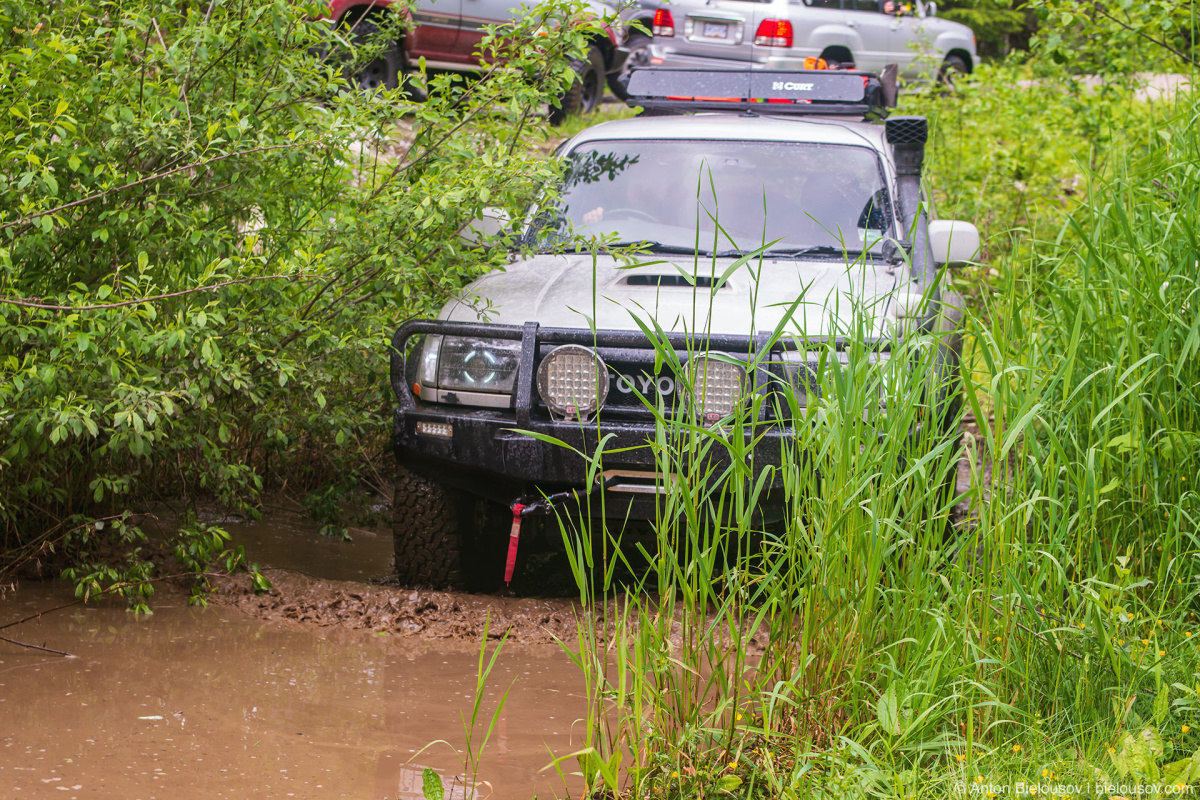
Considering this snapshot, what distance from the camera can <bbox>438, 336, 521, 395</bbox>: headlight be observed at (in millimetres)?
3514

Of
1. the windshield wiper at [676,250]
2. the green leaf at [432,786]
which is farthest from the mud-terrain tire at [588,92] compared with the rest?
the green leaf at [432,786]

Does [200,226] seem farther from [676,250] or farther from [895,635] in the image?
[895,635]

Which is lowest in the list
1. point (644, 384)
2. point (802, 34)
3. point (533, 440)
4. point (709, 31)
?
point (533, 440)

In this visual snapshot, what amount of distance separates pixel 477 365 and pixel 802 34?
12461mm

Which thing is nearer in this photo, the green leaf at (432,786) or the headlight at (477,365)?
the green leaf at (432,786)

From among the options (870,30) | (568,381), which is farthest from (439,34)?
(568,381)

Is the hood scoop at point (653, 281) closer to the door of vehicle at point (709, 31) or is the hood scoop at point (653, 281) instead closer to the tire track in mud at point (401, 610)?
the tire track in mud at point (401, 610)

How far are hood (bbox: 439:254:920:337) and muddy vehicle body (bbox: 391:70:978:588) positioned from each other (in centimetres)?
1

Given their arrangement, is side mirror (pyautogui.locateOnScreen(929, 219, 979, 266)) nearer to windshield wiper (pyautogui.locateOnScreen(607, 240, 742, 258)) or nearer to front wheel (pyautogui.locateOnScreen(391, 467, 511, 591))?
windshield wiper (pyautogui.locateOnScreen(607, 240, 742, 258))

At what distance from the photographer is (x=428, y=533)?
12.2ft

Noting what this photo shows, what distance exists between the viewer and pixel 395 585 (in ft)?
13.1

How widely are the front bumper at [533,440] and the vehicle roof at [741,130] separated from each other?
1558 mm

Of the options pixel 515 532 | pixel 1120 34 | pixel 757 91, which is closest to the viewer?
pixel 515 532

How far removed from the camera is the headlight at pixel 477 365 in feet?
11.5
